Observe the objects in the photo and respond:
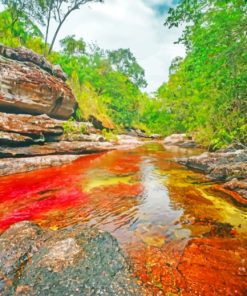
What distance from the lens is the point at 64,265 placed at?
8.25 feet

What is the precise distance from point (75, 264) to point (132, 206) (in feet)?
10.2

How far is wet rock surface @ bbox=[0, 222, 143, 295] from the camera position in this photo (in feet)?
7.47

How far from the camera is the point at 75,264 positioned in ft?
8.34

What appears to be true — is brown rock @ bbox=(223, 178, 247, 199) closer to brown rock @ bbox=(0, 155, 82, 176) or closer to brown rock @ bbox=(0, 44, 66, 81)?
brown rock @ bbox=(0, 155, 82, 176)

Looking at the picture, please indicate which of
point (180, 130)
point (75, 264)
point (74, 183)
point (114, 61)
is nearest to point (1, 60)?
point (74, 183)

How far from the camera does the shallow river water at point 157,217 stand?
2.81 m

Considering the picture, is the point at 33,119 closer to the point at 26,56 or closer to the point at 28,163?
the point at 28,163

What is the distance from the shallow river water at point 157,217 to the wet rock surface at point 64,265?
1.25 ft

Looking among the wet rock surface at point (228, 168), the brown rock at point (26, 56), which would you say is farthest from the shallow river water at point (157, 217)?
the brown rock at point (26, 56)

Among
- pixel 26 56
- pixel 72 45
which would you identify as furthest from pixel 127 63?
pixel 26 56

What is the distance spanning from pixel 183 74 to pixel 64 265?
28171 millimetres

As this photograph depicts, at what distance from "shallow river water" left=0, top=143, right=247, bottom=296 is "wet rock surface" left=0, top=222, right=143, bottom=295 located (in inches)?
15.0

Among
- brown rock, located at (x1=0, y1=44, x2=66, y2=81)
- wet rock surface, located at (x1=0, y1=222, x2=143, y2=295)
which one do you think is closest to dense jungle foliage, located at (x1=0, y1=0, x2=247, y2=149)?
brown rock, located at (x1=0, y1=44, x2=66, y2=81)

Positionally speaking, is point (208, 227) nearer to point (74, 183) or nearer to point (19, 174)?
point (74, 183)
